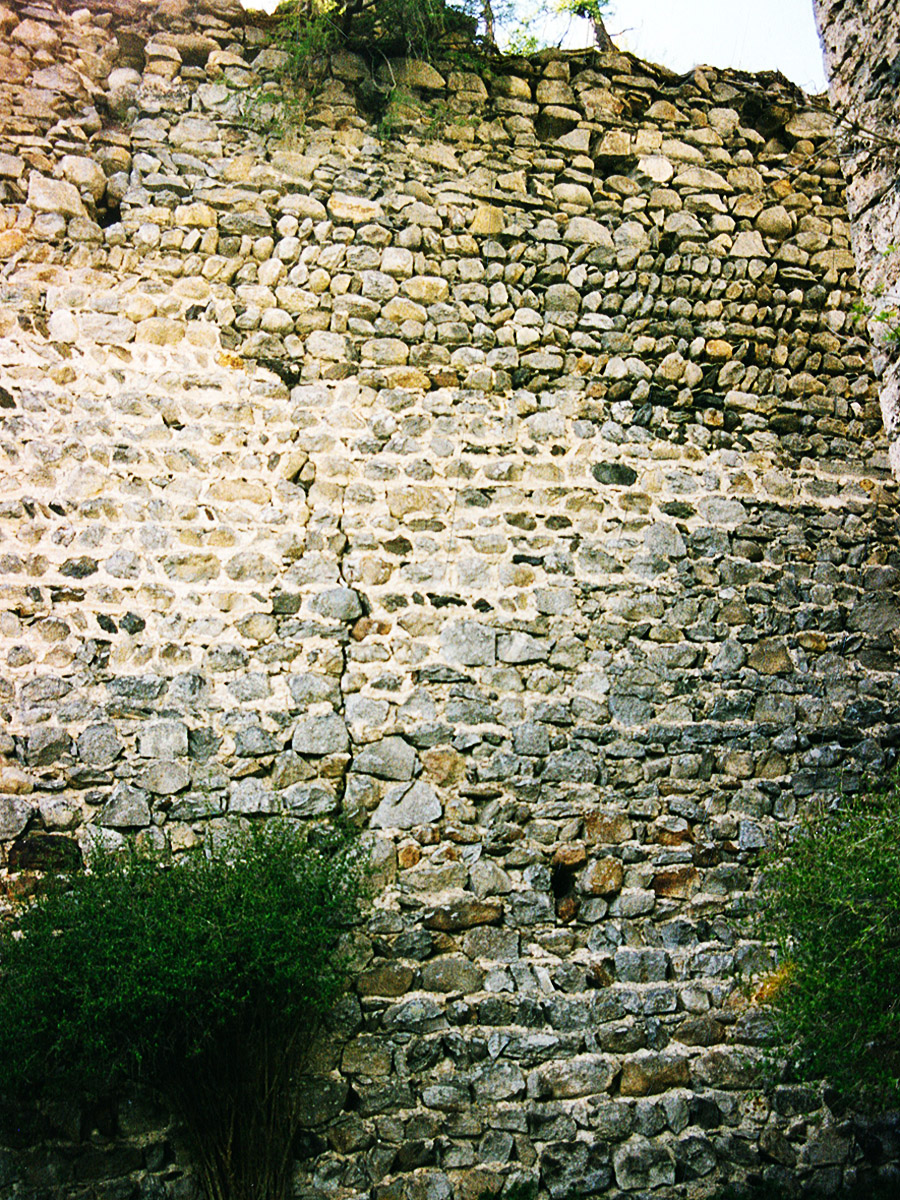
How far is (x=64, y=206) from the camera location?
376 cm

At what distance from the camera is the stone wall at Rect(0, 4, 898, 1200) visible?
3.31m

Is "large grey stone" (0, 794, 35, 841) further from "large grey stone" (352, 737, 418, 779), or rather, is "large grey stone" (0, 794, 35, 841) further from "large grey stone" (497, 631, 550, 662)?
"large grey stone" (497, 631, 550, 662)

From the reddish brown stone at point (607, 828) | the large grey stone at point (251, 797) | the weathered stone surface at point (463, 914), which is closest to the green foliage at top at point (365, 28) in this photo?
the large grey stone at point (251, 797)

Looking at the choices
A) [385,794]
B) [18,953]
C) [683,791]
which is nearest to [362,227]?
[385,794]

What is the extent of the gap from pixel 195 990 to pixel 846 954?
2227 millimetres

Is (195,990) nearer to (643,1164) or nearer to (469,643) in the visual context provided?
(469,643)

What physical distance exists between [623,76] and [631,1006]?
4.51m

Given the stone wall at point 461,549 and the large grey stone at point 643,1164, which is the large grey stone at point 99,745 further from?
the large grey stone at point 643,1164

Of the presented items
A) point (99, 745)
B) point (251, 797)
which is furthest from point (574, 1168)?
point (99, 745)

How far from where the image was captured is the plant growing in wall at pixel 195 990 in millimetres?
2633

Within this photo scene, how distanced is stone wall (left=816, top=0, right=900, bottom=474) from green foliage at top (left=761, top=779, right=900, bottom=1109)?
1.53m

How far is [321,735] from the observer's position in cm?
347

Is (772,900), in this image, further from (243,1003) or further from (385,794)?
(243,1003)

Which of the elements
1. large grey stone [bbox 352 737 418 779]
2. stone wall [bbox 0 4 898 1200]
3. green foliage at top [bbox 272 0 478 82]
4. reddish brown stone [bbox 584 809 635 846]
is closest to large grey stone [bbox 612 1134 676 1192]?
stone wall [bbox 0 4 898 1200]
